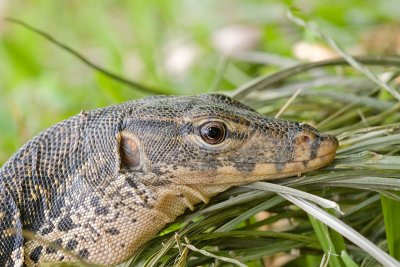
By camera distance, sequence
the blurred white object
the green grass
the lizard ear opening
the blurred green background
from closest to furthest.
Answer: the green grass
the lizard ear opening
the blurred white object
the blurred green background

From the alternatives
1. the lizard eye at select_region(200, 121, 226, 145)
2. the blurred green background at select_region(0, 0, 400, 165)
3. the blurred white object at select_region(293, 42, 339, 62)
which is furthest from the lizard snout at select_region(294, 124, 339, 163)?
the blurred white object at select_region(293, 42, 339, 62)

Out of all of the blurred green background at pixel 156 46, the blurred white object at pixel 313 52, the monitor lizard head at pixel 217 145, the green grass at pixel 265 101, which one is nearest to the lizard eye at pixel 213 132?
the monitor lizard head at pixel 217 145

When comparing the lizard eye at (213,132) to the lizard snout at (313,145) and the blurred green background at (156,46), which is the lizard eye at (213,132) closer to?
the lizard snout at (313,145)

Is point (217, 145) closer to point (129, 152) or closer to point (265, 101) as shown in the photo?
point (129, 152)

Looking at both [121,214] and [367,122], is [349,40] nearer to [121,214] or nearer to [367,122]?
[367,122]

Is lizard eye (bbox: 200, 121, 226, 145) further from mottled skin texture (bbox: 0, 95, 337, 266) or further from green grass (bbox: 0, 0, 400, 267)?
green grass (bbox: 0, 0, 400, 267)

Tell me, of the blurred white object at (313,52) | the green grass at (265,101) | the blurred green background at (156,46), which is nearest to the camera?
the green grass at (265,101)
